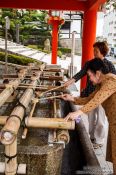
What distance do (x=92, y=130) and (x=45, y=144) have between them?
310 cm

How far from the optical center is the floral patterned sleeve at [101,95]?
3070 mm

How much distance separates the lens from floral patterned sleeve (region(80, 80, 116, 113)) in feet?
10.1

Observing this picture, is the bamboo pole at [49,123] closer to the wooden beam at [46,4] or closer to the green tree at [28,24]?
the wooden beam at [46,4]

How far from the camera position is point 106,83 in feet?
10.4

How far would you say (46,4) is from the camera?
32.6 feet

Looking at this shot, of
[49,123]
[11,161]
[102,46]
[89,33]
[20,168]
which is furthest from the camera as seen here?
[89,33]

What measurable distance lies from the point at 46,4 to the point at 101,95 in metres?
7.32

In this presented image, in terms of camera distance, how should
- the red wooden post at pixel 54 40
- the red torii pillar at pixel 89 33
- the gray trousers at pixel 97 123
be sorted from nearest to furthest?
the gray trousers at pixel 97 123
the red torii pillar at pixel 89 33
the red wooden post at pixel 54 40

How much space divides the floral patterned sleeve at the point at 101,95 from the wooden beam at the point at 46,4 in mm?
6938

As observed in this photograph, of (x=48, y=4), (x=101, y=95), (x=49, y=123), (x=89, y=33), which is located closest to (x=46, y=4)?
(x=48, y=4)

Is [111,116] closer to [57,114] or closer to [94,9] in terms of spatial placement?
[57,114]

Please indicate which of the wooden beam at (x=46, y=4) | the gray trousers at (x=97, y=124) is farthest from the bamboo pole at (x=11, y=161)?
the wooden beam at (x=46, y=4)

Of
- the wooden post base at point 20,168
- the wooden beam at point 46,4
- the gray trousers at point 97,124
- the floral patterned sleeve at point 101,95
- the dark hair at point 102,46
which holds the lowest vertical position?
the gray trousers at point 97,124

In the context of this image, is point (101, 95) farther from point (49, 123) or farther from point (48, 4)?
point (48, 4)
